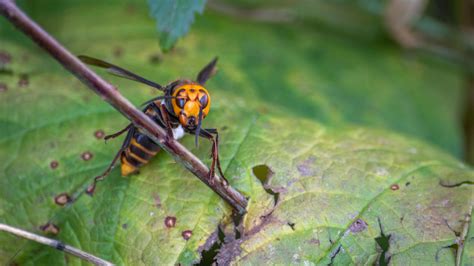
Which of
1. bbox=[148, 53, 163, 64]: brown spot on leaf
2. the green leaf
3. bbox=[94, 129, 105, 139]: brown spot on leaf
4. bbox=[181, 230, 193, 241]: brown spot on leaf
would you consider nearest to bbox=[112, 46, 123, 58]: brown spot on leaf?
bbox=[148, 53, 163, 64]: brown spot on leaf

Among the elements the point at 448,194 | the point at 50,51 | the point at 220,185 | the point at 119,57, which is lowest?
the point at 119,57

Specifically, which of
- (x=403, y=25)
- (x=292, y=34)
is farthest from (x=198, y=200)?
(x=403, y=25)

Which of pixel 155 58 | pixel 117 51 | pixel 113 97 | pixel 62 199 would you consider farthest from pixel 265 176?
pixel 117 51

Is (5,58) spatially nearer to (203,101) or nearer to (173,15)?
(173,15)

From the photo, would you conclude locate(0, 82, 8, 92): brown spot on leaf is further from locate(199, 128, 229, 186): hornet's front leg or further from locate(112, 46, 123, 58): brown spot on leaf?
locate(199, 128, 229, 186): hornet's front leg

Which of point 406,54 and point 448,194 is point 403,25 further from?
point 448,194

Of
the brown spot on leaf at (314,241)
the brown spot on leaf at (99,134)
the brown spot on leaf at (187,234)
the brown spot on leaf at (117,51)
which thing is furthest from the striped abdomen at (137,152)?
the brown spot on leaf at (117,51)
